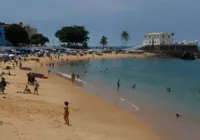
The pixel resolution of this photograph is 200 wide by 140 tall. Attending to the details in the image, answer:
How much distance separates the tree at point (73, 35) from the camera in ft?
386

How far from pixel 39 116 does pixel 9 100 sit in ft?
12.0

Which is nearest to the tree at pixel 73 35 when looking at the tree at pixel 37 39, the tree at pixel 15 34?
the tree at pixel 37 39

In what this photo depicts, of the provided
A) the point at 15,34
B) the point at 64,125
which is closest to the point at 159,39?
Answer: the point at 15,34

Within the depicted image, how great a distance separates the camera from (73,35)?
117438 mm

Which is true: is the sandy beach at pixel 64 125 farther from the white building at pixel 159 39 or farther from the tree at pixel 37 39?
the white building at pixel 159 39

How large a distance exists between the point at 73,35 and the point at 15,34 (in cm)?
3668

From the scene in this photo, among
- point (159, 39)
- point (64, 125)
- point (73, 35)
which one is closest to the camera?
point (64, 125)

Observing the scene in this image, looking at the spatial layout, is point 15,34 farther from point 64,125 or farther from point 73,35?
point 64,125

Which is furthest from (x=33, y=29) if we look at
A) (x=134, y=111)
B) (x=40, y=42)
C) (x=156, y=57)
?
(x=134, y=111)

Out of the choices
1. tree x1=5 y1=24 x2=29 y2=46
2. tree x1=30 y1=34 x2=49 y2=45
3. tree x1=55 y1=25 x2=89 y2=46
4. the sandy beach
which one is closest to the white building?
tree x1=55 y1=25 x2=89 y2=46

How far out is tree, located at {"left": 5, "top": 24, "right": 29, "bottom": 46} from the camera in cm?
8262

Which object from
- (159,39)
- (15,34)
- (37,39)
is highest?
(15,34)

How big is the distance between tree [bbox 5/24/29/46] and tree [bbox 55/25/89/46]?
3286 cm

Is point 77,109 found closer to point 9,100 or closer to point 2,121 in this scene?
point 9,100
